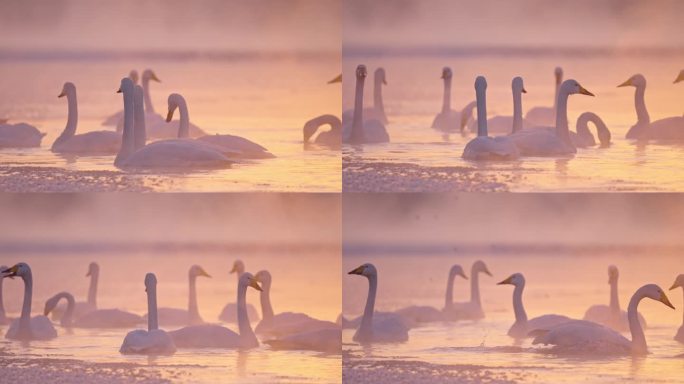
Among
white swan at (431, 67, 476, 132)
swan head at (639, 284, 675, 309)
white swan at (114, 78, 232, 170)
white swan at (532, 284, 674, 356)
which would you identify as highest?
white swan at (431, 67, 476, 132)

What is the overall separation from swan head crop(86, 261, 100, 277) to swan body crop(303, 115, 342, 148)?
640mm

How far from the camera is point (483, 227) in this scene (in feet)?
17.2

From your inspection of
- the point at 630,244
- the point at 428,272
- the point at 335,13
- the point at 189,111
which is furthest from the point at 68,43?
the point at 630,244

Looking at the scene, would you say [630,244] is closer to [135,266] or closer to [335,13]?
[335,13]

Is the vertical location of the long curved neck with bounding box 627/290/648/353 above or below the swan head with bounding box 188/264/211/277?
below

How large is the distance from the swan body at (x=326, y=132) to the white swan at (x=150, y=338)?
1.82 ft

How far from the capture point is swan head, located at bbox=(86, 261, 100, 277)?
5262mm

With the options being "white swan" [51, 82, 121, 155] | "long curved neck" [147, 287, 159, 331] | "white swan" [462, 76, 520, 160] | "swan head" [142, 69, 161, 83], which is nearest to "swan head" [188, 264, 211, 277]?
"long curved neck" [147, 287, 159, 331]

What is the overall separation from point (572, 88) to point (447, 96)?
0.33m

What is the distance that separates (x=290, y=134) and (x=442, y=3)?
527 millimetres

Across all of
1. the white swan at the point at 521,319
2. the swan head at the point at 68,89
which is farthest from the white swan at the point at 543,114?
the swan head at the point at 68,89

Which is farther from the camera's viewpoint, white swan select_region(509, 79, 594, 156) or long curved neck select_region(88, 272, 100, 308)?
long curved neck select_region(88, 272, 100, 308)

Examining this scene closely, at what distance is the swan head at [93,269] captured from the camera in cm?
526

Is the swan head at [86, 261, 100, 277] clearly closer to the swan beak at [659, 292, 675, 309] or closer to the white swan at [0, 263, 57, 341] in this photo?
the white swan at [0, 263, 57, 341]
